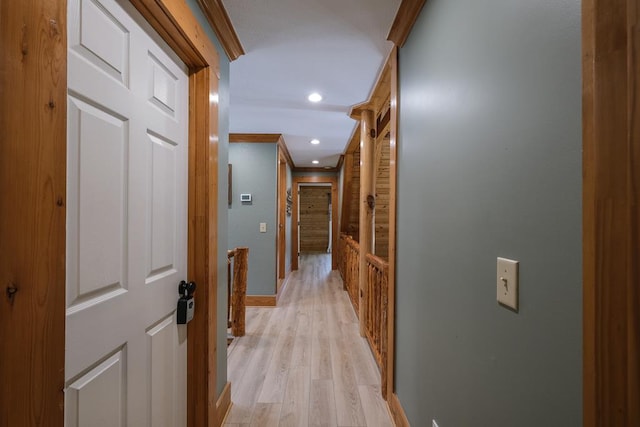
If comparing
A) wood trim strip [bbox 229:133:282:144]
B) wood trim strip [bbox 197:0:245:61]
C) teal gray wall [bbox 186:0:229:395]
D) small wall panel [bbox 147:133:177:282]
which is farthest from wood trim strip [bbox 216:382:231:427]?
wood trim strip [bbox 229:133:282:144]

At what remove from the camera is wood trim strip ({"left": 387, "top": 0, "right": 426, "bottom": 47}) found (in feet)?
4.53

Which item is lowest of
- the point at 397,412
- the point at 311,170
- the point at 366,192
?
the point at 397,412

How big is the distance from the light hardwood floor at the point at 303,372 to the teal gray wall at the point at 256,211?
0.46 meters

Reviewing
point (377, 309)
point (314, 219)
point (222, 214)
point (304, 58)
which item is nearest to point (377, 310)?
point (377, 309)

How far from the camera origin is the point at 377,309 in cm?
242

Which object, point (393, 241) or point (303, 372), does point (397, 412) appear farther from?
point (393, 241)

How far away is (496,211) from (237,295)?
266 cm

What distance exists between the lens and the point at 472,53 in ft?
2.93

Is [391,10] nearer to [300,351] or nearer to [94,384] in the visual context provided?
[94,384]

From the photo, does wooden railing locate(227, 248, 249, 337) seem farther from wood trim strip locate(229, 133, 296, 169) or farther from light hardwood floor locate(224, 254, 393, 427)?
wood trim strip locate(229, 133, 296, 169)

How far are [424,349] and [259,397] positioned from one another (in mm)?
1288

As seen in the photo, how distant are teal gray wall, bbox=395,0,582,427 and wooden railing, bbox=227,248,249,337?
199 cm

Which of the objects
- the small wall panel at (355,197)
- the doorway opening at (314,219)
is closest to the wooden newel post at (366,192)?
the small wall panel at (355,197)

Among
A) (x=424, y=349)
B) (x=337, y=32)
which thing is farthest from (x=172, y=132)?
(x=424, y=349)
